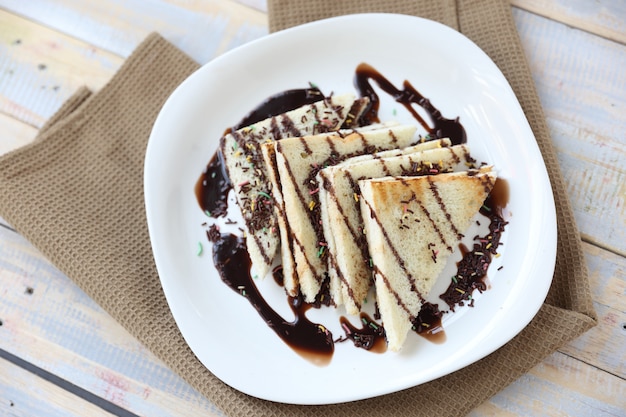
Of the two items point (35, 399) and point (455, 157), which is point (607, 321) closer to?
point (455, 157)

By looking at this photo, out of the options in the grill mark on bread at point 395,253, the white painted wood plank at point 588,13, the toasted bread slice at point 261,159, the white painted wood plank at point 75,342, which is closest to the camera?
the grill mark on bread at point 395,253

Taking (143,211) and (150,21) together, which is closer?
(143,211)

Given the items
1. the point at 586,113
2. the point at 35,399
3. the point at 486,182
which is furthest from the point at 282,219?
the point at 586,113

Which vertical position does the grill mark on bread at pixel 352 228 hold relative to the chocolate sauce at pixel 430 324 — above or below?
above

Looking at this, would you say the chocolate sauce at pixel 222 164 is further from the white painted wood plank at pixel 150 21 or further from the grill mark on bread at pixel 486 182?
the grill mark on bread at pixel 486 182

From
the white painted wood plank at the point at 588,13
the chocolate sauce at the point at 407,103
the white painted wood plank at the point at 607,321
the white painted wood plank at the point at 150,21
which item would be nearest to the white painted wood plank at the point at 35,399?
the white painted wood plank at the point at 150,21
